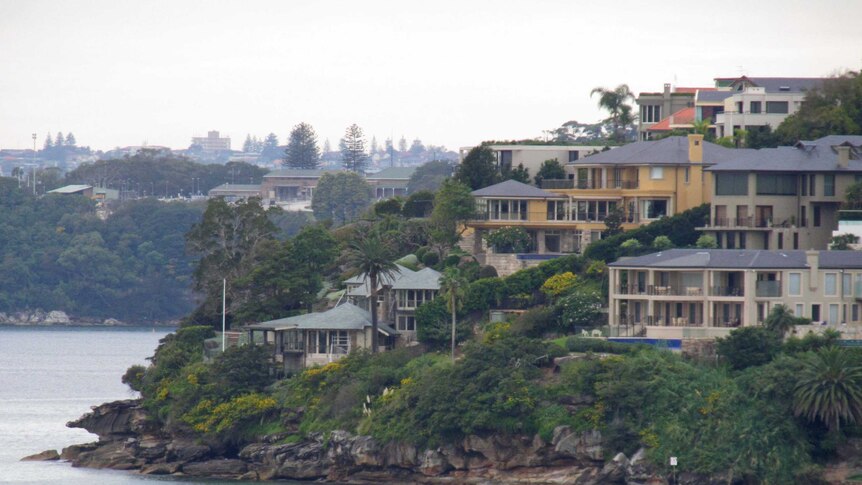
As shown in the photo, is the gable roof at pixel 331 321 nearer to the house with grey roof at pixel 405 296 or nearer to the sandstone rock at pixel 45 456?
the house with grey roof at pixel 405 296

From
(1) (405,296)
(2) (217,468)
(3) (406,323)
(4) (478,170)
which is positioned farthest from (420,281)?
(4) (478,170)

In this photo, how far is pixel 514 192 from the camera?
112m

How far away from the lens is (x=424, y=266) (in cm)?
11006

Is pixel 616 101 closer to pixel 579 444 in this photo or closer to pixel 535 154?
pixel 535 154

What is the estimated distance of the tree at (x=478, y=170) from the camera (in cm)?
11912

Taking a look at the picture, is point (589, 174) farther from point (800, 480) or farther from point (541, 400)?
point (800, 480)

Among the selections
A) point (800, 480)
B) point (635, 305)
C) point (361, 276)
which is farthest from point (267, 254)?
point (800, 480)

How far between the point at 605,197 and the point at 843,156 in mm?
14591

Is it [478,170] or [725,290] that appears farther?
[478,170]

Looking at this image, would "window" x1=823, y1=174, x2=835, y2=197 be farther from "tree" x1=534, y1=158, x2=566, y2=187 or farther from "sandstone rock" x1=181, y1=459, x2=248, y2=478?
"sandstone rock" x1=181, y1=459, x2=248, y2=478

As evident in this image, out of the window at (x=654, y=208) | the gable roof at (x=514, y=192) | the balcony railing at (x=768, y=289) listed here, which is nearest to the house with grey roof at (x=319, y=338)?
the gable roof at (x=514, y=192)

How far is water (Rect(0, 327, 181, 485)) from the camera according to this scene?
9519 cm

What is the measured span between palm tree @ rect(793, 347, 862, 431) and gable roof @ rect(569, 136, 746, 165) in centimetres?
2919

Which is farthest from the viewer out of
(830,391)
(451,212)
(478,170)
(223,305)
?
(478,170)
